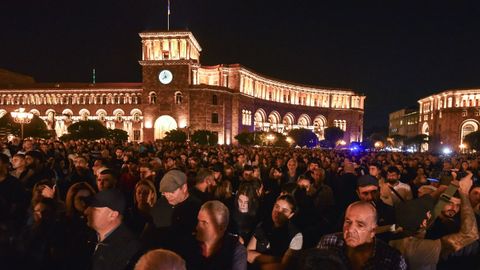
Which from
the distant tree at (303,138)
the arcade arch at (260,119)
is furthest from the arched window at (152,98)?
the distant tree at (303,138)

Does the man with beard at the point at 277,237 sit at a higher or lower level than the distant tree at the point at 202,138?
higher

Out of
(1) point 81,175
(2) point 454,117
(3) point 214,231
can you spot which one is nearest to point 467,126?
(2) point 454,117

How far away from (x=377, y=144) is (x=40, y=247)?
86811 mm

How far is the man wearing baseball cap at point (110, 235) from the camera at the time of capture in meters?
3.31

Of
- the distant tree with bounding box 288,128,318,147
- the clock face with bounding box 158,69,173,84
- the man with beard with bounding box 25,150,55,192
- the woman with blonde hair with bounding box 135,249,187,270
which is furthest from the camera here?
the distant tree with bounding box 288,128,318,147

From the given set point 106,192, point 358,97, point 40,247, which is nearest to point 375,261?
point 106,192

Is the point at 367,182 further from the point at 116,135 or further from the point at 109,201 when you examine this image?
the point at 116,135

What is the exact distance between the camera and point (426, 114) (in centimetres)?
10519

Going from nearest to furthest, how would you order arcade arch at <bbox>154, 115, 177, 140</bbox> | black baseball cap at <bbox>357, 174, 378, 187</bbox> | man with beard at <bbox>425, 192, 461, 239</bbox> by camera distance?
man with beard at <bbox>425, 192, 461, 239</bbox>
black baseball cap at <bbox>357, 174, 378, 187</bbox>
arcade arch at <bbox>154, 115, 177, 140</bbox>

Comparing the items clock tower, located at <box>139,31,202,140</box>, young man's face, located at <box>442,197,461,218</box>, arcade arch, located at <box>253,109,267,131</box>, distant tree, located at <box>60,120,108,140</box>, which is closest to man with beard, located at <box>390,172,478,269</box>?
young man's face, located at <box>442,197,461,218</box>

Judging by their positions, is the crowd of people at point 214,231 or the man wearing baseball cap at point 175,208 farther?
the man wearing baseball cap at point 175,208

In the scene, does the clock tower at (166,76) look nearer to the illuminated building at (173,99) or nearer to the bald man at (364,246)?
the illuminated building at (173,99)

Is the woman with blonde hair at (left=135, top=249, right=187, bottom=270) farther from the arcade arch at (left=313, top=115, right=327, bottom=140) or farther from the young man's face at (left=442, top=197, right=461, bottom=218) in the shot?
the arcade arch at (left=313, top=115, right=327, bottom=140)

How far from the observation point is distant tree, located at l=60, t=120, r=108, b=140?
4144 centimetres
